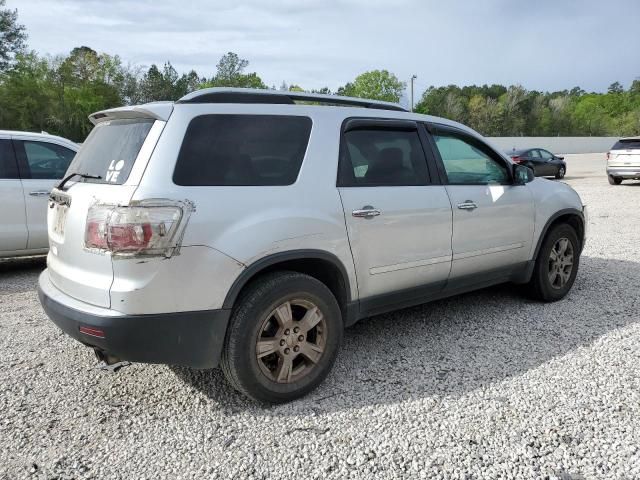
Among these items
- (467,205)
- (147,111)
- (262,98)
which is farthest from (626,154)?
(147,111)

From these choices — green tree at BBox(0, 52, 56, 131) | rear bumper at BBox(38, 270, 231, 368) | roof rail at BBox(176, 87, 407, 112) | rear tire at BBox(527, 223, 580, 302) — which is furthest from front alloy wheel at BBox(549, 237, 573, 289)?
green tree at BBox(0, 52, 56, 131)

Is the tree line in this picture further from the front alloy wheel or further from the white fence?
the front alloy wheel

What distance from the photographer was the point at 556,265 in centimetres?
488

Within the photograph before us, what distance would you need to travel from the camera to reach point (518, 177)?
4438 mm

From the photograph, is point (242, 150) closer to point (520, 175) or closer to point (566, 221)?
point (520, 175)

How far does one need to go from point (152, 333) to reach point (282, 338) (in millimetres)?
747

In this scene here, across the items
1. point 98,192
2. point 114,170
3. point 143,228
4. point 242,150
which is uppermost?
point 242,150

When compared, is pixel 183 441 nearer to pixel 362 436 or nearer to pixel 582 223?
pixel 362 436

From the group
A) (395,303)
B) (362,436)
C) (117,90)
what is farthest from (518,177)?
(117,90)

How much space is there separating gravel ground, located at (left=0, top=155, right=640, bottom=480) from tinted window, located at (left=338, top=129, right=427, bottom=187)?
4.22 feet

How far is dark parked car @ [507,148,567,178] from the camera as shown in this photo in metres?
22.0

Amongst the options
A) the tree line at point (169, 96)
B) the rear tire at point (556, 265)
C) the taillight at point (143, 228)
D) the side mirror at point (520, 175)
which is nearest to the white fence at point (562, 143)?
the tree line at point (169, 96)

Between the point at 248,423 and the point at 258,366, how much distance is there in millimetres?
314

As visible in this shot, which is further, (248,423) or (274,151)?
(274,151)
